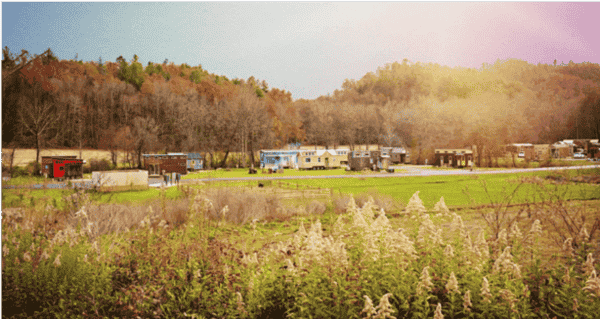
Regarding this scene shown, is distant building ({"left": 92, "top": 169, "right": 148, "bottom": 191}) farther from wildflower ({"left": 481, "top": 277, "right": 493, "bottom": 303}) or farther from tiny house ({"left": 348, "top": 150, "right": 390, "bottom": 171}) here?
wildflower ({"left": 481, "top": 277, "right": 493, "bottom": 303})

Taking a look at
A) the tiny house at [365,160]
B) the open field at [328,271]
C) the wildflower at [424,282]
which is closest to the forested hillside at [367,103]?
the open field at [328,271]

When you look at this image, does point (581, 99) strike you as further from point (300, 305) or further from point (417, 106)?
point (300, 305)

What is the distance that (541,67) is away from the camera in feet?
18.4

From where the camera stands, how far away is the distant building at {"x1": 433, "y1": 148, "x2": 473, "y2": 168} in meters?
6.40

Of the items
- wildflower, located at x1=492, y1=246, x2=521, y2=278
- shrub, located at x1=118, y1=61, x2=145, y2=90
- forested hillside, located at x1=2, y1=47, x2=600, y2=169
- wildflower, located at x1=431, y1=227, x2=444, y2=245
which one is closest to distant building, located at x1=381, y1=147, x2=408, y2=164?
forested hillside, located at x1=2, y1=47, x2=600, y2=169

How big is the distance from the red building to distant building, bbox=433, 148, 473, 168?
651 centimetres

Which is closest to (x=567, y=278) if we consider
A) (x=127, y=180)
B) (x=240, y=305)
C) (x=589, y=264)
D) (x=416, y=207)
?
(x=589, y=264)

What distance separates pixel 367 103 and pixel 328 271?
4735 millimetres

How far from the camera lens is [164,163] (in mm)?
8680

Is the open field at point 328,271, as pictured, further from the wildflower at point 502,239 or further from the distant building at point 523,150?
the distant building at point 523,150

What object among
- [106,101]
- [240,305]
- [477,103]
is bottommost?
[240,305]

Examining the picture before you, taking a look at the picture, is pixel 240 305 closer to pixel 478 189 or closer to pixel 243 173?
pixel 478 189

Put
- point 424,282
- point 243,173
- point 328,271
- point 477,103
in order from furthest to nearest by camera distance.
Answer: point 243,173, point 477,103, point 328,271, point 424,282

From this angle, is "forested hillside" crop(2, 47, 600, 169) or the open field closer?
the open field
